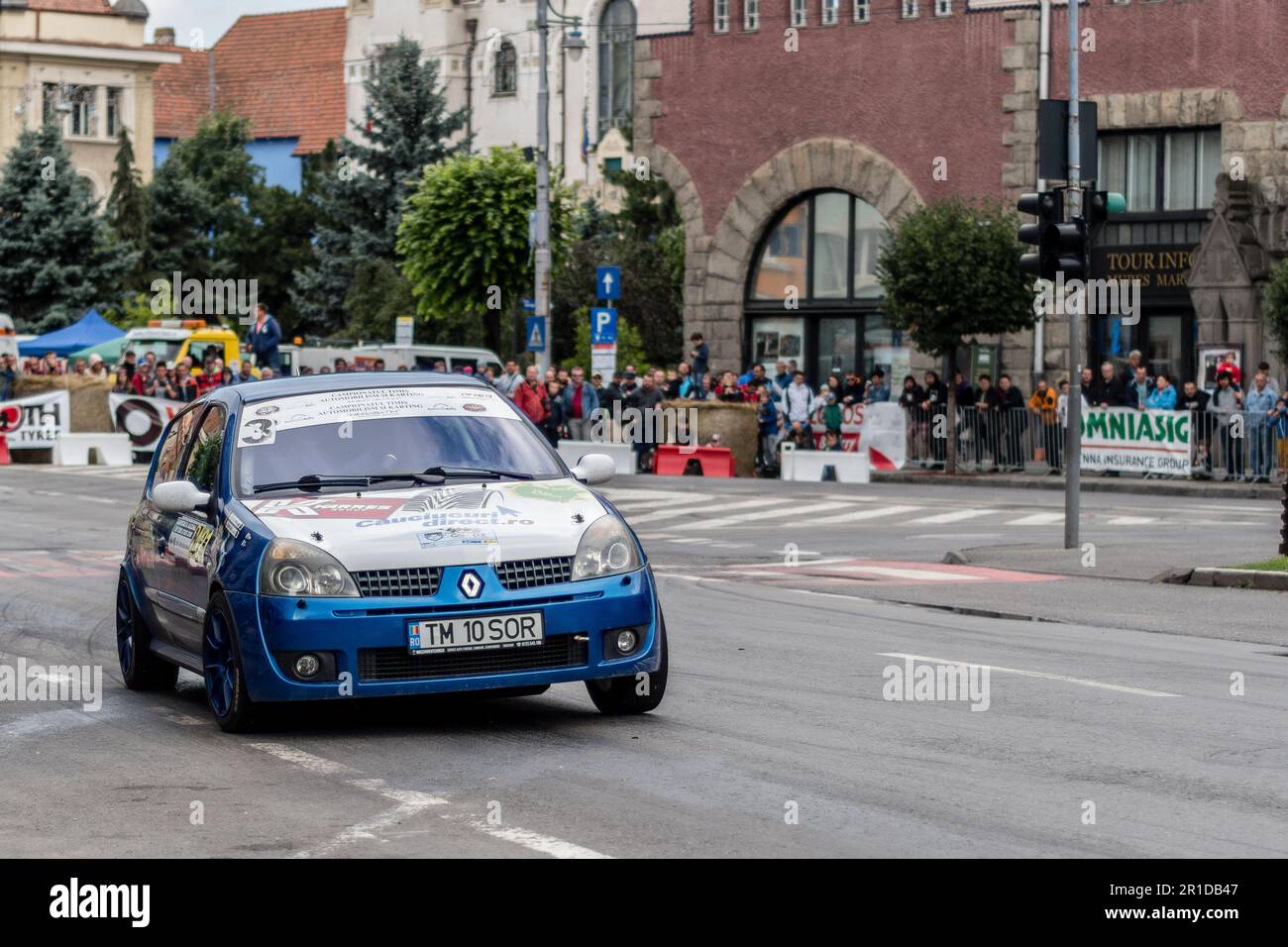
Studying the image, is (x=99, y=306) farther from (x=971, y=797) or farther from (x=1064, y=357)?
(x=971, y=797)

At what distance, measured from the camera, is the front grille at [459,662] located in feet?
31.2

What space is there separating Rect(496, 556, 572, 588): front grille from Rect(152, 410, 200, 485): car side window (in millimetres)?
2675

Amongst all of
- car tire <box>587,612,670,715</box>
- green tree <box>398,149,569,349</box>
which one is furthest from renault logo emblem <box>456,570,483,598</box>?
green tree <box>398,149,569,349</box>

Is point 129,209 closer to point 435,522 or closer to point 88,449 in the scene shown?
point 88,449

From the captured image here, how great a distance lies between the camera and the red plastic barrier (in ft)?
119

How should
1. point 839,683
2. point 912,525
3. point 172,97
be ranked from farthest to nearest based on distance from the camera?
point 172,97
point 912,525
point 839,683

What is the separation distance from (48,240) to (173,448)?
56331 millimetres

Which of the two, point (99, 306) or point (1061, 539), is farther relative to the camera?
point (99, 306)

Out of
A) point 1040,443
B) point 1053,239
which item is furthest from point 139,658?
point 1040,443

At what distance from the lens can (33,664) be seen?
1275 centimetres

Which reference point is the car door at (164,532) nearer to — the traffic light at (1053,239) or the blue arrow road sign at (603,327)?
the traffic light at (1053,239)

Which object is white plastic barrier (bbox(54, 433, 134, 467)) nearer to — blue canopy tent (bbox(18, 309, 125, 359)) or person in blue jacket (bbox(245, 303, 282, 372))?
person in blue jacket (bbox(245, 303, 282, 372))

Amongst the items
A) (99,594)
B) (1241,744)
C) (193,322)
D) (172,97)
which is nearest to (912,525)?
(99,594)
